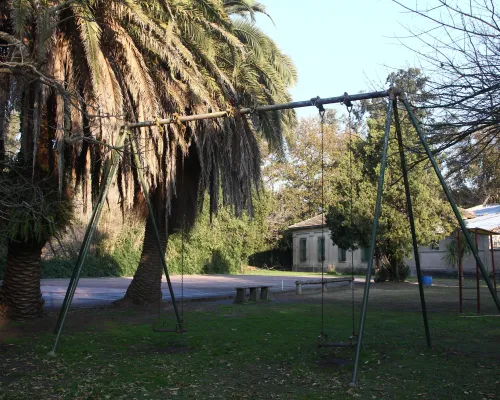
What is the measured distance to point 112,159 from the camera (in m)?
8.70

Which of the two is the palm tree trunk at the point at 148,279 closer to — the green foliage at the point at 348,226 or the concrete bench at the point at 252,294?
the concrete bench at the point at 252,294

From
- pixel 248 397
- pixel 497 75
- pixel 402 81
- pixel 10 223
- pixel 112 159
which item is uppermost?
pixel 402 81

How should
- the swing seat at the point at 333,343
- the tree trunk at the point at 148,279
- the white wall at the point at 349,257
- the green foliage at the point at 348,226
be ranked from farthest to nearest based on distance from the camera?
the white wall at the point at 349,257
the green foliage at the point at 348,226
the tree trunk at the point at 148,279
the swing seat at the point at 333,343

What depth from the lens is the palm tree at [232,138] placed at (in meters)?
11.8

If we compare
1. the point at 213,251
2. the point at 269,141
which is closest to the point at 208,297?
the point at 269,141

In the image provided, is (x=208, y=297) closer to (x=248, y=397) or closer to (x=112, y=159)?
(x=112, y=159)

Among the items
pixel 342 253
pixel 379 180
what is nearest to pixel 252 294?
pixel 379 180

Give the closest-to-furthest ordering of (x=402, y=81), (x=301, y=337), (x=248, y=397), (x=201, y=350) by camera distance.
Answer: (x=248, y=397) → (x=201, y=350) → (x=301, y=337) → (x=402, y=81)

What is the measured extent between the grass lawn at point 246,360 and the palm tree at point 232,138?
235 centimetres

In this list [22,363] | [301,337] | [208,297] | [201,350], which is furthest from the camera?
[208,297]

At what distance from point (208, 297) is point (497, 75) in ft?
39.9

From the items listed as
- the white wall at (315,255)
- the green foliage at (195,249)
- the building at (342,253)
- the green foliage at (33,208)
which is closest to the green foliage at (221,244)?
the green foliage at (195,249)

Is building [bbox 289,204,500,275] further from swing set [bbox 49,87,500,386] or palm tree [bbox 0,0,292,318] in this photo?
swing set [bbox 49,87,500,386]

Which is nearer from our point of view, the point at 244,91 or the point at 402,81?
the point at 402,81
